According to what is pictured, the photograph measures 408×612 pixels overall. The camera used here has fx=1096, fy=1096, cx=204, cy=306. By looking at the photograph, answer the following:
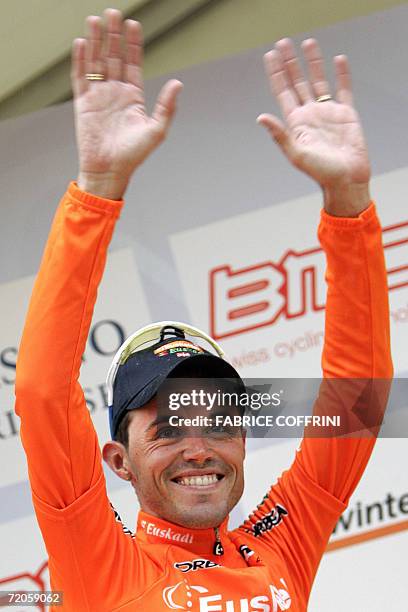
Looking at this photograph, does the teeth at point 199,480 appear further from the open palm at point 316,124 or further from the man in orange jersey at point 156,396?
the open palm at point 316,124

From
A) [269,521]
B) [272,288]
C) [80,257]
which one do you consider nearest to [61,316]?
[80,257]

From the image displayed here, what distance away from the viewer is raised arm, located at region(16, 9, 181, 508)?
107 cm

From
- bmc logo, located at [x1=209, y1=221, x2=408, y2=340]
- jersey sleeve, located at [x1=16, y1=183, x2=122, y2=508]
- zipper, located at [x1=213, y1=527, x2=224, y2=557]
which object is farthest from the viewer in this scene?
bmc logo, located at [x1=209, y1=221, x2=408, y2=340]

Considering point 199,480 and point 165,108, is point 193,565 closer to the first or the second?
point 199,480

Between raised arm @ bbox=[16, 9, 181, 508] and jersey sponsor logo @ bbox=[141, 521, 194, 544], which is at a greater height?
raised arm @ bbox=[16, 9, 181, 508]

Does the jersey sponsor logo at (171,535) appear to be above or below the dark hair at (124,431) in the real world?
below

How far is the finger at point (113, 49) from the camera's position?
1.11 metres

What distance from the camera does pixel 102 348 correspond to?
2219 mm

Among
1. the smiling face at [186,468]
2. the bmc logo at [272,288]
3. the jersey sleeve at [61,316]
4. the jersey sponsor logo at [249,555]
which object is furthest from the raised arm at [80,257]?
the bmc logo at [272,288]

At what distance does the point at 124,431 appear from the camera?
1.29 m

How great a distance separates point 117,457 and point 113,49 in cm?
48

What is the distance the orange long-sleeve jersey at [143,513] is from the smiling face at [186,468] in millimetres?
35

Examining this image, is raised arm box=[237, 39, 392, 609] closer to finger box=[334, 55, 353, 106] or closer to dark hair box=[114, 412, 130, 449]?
finger box=[334, 55, 353, 106]

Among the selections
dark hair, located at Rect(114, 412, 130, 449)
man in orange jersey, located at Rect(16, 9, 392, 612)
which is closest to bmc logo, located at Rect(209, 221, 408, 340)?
man in orange jersey, located at Rect(16, 9, 392, 612)
